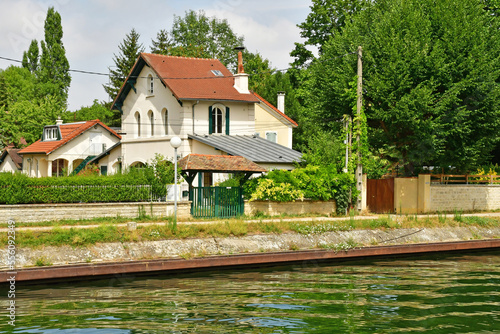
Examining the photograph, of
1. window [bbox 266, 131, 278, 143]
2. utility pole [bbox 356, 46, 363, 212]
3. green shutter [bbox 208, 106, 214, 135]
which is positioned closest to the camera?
utility pole [bbox 356, 46, 363, 212]

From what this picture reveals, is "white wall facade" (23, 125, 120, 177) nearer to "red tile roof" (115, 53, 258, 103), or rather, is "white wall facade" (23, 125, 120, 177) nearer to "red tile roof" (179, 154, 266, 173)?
"red tile roof" (115, 53, 258, 103)

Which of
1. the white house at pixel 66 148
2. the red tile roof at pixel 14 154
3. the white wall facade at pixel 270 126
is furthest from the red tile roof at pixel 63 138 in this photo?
the white wall facade at pixel 270 126

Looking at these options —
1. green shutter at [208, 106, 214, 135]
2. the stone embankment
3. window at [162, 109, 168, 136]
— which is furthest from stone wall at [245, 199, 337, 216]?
window at [162, 109, 168, 136]

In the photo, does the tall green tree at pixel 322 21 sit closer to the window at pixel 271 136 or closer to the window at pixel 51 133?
the window at pixel 271 136

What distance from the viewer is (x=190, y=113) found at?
40188mm

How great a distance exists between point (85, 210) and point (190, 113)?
16.4 m

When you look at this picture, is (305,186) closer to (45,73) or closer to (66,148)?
(66,148)

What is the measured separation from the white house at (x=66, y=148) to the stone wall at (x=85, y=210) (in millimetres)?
26899

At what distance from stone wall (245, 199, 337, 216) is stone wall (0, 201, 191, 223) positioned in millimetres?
3314

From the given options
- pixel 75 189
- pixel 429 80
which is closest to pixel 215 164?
pixel 75 189

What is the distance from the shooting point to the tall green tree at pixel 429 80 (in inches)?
1201

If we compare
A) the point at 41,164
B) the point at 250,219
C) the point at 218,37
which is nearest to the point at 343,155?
the point at 250,219

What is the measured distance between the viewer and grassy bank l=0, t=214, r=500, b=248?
1961 centimetres

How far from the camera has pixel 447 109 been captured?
3144 cm
